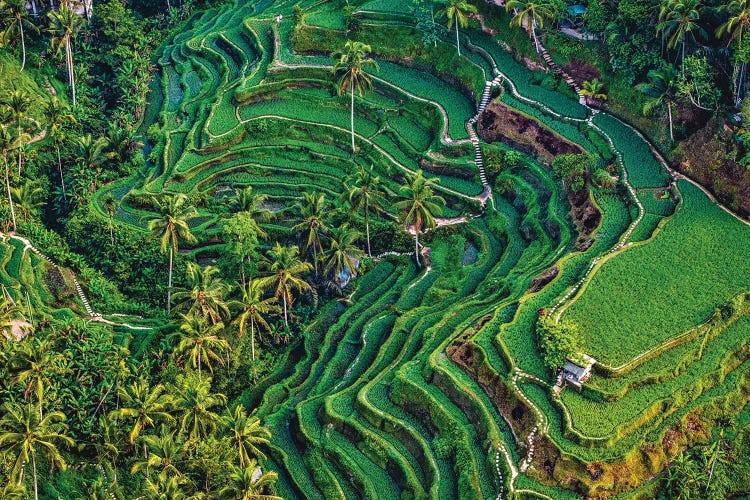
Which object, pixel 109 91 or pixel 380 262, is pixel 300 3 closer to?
pixel 109 91

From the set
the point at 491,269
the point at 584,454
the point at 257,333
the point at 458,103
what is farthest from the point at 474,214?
the point at 584,454

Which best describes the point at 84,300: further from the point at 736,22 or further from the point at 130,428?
the point at 736,22

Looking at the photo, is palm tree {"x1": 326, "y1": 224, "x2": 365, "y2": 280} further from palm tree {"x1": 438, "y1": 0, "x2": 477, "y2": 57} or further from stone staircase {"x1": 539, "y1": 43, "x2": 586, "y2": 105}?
palm tree {"x1": 438, "y1": 0, "x2": 477, "y2": 57}

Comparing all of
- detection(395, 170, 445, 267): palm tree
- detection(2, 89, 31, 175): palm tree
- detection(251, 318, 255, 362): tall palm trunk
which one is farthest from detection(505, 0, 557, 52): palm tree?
detection(2, 89, 31, 175): palm tree

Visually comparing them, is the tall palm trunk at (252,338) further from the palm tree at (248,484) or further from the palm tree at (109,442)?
the palm tree at (248,484)

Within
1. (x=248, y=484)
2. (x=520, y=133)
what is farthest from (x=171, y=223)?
(x=520, y=133)

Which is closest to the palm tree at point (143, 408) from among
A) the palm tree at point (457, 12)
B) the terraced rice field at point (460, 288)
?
the terraced rice field at point (460, 288)
